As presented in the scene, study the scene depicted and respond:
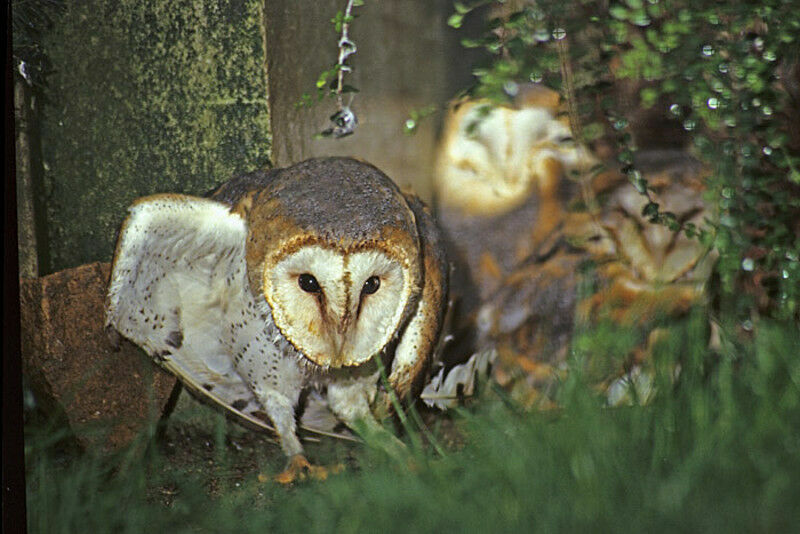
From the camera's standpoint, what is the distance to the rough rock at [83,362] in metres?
1.31

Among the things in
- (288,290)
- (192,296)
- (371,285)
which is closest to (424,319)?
(371,285)

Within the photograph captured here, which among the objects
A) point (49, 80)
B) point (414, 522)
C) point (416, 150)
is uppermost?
point (49, 80)

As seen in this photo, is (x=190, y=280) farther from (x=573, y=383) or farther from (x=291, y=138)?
(x=573, y=383)

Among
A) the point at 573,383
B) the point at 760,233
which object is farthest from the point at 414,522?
the point at 760,233

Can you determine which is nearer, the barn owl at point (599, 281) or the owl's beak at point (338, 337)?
the owl's beak at point (338, 337)

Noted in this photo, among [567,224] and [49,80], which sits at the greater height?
[49,80]

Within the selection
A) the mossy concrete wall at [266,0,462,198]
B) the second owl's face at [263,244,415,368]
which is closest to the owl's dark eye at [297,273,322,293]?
the second owl's face at [263,244,415,368]

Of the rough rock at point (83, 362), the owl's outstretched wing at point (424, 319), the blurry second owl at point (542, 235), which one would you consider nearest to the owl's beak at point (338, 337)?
the owl's outstretched wing at point (424, 319)

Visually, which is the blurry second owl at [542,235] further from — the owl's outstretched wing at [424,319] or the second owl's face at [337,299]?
the second owl's face at [337,299]

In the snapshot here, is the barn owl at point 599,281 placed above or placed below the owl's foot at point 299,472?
above

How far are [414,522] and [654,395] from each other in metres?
0.43

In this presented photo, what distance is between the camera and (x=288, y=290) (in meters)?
1.16

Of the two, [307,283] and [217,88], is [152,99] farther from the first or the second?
[307,283]

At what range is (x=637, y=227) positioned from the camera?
1338mm
